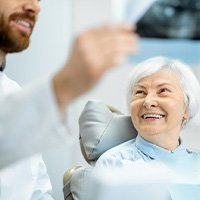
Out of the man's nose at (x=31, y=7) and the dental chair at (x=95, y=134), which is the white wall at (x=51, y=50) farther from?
the man's nose at (x=31, y=7)

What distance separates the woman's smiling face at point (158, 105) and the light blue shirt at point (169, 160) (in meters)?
0.05

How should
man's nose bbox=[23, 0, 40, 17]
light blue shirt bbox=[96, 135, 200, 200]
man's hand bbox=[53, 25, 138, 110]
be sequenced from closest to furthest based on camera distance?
man's hand bbox=[53, 25, 138, 110] → man's nose bbox=[23, 0, 40, 17] → light blue shirt bbox=[96, 135, 200, 200]

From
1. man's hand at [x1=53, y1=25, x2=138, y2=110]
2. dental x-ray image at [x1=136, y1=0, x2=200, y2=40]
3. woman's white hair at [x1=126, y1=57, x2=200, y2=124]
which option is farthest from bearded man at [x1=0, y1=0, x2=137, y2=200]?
dental x-ray image at [x1=136, y1=0, x2=200, y2=40]

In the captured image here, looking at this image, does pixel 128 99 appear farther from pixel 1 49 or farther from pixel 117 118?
pixel 1 49

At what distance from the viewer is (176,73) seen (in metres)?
1.56

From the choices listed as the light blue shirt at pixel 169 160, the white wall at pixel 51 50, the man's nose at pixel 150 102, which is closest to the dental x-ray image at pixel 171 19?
the white wall at pixel 51 50

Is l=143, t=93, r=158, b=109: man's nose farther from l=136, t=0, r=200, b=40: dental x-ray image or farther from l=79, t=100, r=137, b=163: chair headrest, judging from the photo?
→ l=136, t=0, r=200, b=40: dental x-ray image

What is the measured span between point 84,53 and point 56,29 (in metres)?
1.47

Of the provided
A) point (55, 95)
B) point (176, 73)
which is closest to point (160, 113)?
point (176, 73)

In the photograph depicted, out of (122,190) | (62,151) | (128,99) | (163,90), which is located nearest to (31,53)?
(62,151)

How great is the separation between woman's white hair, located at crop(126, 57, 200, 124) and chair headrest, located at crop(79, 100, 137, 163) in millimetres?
110

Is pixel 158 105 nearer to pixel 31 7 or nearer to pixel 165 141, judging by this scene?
pixel 165 141

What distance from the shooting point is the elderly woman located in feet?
4.92

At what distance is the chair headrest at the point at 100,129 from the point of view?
5.29 feet
